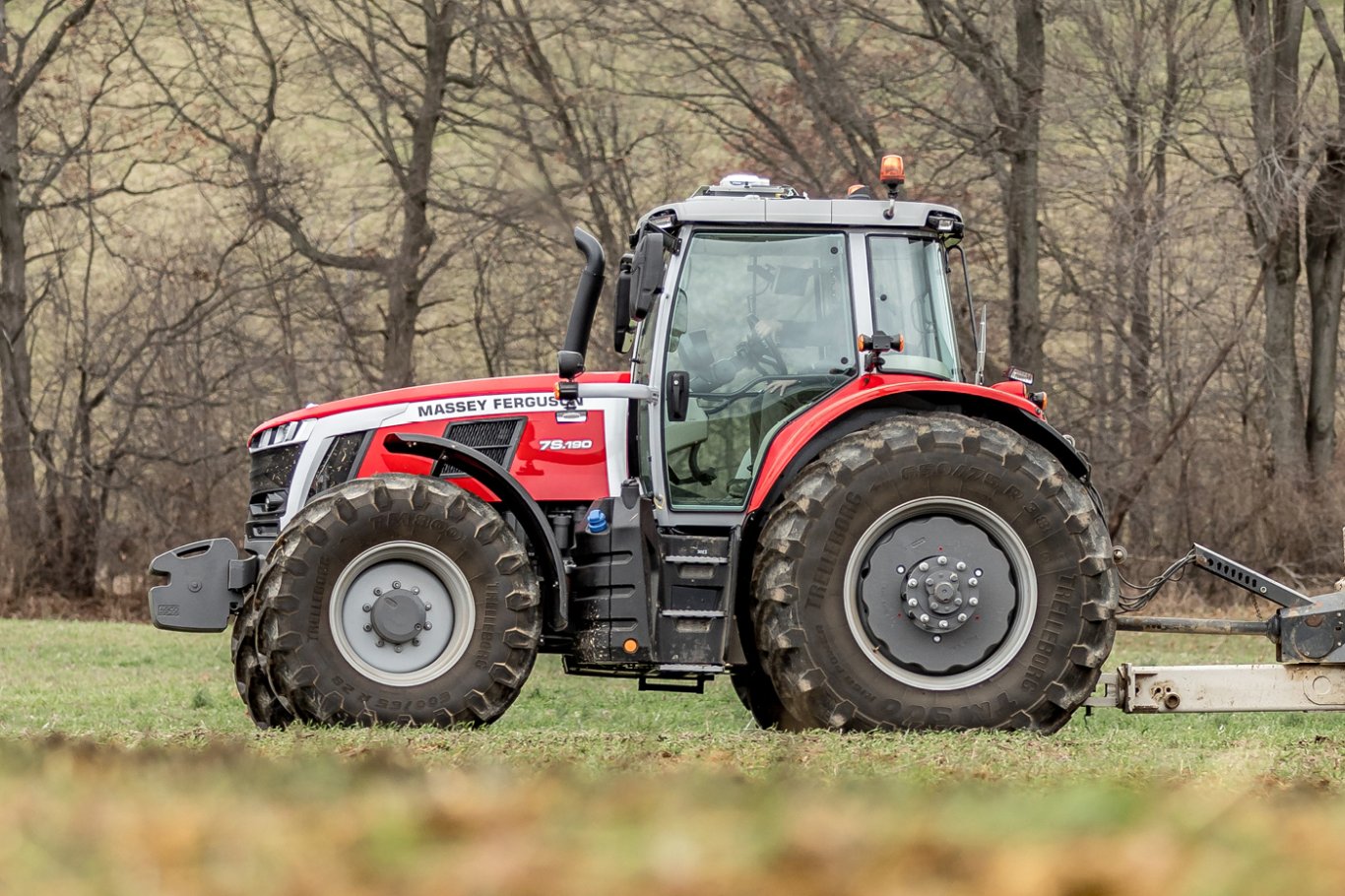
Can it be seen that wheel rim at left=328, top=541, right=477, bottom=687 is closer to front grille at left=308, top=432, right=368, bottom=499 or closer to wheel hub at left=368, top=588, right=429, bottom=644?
wheel hub at left=368, top=588, right=429, bottom=644

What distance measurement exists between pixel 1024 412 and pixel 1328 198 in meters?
13.5

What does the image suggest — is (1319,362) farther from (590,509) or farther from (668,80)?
(590,509)

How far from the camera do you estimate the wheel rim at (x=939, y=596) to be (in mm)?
6965

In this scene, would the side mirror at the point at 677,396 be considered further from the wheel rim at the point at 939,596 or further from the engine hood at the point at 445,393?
the wheel rim at the point at 939,596

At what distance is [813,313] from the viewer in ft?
25.0

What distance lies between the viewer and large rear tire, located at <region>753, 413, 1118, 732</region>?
22.6ft

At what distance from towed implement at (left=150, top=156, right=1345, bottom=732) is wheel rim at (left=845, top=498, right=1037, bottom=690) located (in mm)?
13

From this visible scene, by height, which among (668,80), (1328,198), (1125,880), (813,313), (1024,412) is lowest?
(1125,880)

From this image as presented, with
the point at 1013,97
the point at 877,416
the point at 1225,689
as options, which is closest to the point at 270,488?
the point at 877,416

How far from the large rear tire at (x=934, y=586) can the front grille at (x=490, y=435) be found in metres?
1.51

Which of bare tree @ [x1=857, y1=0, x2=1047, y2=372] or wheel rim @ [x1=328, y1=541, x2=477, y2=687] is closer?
wheel rim @ [x1=328, y1=541, x2=477, y2=687]

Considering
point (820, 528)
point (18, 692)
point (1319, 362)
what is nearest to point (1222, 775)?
point (820, 528)

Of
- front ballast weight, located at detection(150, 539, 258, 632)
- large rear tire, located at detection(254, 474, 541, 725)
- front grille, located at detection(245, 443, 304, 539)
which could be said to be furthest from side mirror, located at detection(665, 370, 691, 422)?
front ballast weight, located at detection(150, 539, 258, 632)

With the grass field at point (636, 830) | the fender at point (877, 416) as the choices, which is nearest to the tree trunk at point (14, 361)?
the fender at point (877, 416)
